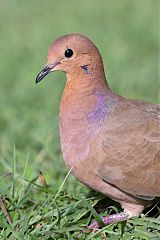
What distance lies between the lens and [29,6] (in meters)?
11.0

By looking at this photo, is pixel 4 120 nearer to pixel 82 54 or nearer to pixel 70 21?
pixel 82 54

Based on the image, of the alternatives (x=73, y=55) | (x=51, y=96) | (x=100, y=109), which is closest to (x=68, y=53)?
(x=73, y=55)

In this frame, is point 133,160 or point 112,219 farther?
point 112,219

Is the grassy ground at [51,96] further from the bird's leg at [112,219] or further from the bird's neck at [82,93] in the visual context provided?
the bird's neck at [82,93]

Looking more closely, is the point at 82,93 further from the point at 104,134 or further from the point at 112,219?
the point at 112,219

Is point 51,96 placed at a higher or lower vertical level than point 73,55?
lower

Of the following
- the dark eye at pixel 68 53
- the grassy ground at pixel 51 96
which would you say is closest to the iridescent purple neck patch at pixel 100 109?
the dark eye at pixel 68 53

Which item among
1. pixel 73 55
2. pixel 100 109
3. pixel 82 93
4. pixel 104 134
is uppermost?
pixel 73 55

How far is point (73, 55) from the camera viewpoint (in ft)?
12.8

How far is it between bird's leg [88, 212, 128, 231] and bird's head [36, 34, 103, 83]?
2.94ft

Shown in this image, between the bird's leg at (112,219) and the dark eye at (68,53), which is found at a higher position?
the dark eye at (68,53)

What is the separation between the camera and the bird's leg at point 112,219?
3771 millimetres

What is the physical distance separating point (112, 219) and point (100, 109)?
26.4 inches

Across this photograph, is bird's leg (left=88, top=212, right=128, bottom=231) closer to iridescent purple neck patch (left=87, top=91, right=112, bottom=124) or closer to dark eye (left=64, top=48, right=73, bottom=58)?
iridescent purple neck patch (left=87, top=91, right=112, bottom=124)
